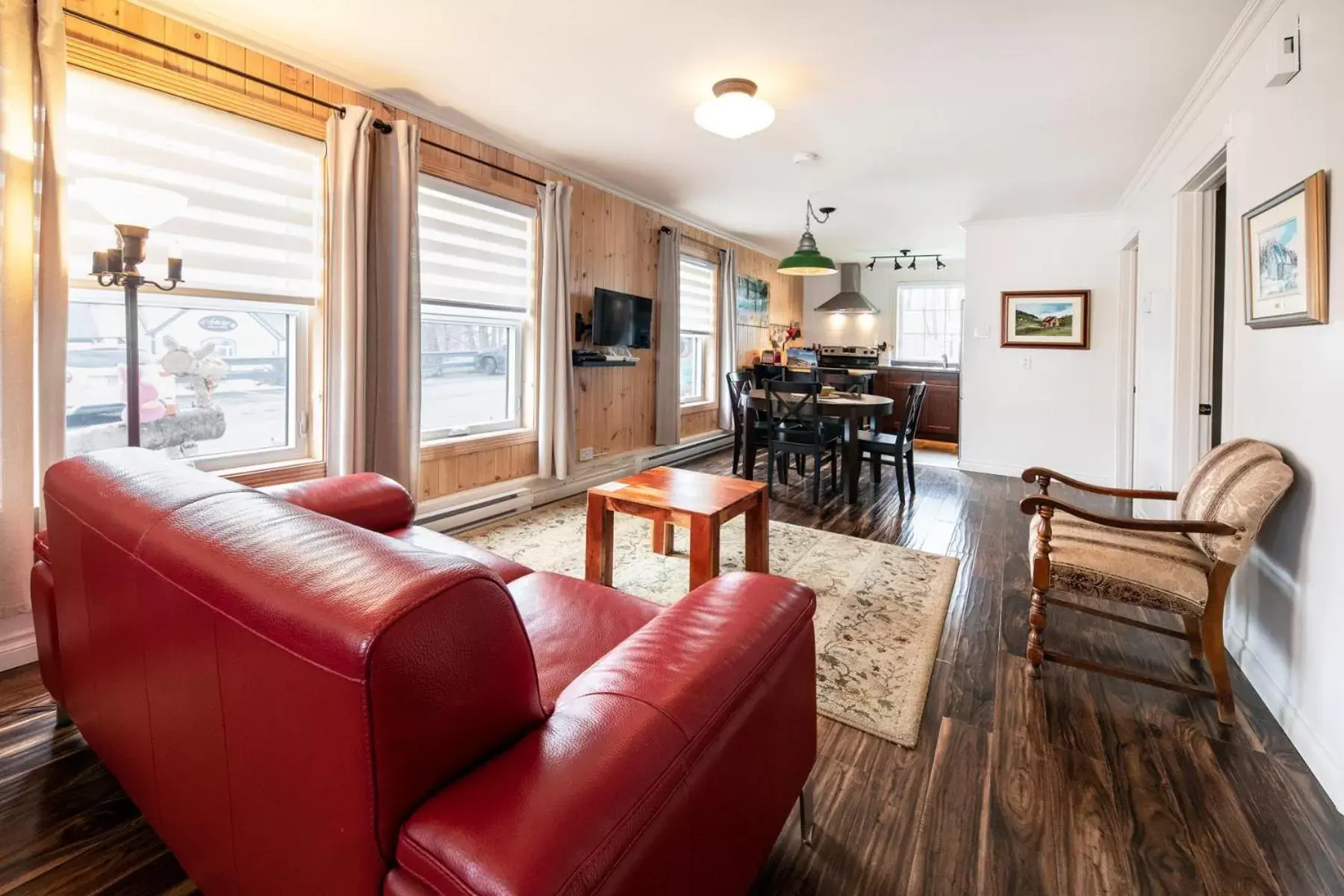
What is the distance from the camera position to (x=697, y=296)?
643 centimetres

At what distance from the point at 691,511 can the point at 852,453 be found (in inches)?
93.8

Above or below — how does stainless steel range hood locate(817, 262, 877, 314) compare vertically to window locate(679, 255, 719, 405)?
above

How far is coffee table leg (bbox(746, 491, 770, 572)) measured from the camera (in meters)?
2.89

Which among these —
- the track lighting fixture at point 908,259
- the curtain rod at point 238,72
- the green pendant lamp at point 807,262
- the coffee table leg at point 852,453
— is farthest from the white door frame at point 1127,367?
the curtain rod at point 238,72

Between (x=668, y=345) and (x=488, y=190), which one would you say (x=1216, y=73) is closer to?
(x=488, y=190)

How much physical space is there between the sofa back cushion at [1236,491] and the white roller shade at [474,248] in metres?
3.67

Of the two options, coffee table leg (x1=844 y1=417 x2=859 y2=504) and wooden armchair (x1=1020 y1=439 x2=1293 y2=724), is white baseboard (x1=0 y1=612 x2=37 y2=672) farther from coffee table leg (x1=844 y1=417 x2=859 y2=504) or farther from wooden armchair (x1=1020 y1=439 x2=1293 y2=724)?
coffee table leg (x1=844 y1=417 x2=859 y2=504)

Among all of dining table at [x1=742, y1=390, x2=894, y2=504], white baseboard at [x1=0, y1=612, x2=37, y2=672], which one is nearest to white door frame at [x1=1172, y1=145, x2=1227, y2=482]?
dining table at [x1=742, y1=390, x2=894, y2=504]

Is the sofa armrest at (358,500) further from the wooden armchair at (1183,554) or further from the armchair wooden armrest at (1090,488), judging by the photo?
the armchair wooden armrest at (1090,488)

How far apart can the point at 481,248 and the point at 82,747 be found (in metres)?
3.04

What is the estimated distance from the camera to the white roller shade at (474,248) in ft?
11.8

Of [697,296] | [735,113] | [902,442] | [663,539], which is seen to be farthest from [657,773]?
[697,296]

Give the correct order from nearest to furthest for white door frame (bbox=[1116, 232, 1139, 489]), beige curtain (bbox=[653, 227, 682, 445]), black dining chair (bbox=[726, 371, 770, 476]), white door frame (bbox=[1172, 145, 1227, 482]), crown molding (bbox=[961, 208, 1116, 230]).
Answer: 1. white door frame (bbox=[1172, 145, 1227, 482])
2. white door frame (bbox=[1116, 232, 1139, 489])
3. black dining chair (bbox=[726, 371, 770, 476])
4. crown molding (bbox=[961, 208, 1116, 230])
5. beige curtain (bbox=[653, 227, 682, 445])

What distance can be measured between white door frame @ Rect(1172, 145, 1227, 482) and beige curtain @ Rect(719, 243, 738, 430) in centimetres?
391
